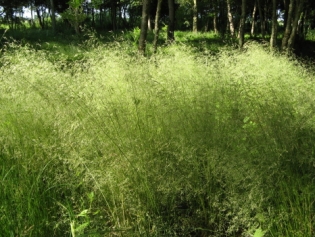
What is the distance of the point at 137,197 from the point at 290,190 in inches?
37.7

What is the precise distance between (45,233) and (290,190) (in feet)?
4.90

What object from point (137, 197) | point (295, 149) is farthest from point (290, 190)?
point (137, 197)

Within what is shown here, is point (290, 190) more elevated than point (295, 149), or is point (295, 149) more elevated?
point (295, 149)

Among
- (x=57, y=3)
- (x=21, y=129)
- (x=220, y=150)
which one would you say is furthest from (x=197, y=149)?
(x=57, y=3)

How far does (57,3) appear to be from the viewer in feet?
77.9

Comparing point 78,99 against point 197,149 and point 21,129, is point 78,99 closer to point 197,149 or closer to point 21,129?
point 21,129

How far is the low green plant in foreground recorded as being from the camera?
1901 mm

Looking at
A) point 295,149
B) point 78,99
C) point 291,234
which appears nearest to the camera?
point 291,234

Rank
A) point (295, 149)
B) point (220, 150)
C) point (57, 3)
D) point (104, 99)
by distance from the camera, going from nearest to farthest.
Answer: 1. point (295, 149)
2. point (220, 150)
3. point (104, 99)
4. point (57, 3)

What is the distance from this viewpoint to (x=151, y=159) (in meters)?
2.14

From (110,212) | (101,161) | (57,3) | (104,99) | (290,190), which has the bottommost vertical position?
(110,212)

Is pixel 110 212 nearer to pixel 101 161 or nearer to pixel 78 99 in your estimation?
pixel 101 161

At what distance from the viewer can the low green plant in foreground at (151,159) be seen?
1.90 meters

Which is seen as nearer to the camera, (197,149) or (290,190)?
(290,190)
